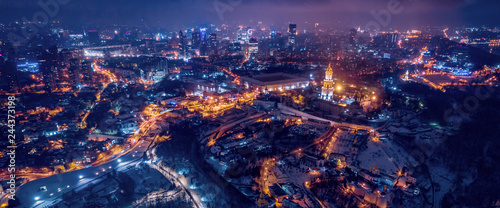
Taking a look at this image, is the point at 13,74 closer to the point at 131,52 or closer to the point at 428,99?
the point at 131,52

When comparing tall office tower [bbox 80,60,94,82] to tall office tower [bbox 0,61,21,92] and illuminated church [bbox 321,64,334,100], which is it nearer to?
tall office tower [bbox 0,61,21,92]

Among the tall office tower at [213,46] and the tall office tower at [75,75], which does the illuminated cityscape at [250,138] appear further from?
the tall office tower at [213,46]

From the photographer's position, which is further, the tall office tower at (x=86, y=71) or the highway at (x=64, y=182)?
the tall office tower at (x=86, y=71)

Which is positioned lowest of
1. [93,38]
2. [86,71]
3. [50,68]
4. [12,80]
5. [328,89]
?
[328,89]

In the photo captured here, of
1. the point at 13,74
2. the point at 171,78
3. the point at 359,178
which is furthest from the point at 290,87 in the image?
the point at 13,74

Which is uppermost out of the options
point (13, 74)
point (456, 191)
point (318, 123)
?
point (13, 74)

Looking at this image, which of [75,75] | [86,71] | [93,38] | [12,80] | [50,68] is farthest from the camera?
[93,38]

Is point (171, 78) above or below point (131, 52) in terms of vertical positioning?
below

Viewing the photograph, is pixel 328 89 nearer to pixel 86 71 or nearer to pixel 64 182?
pixel 64 182

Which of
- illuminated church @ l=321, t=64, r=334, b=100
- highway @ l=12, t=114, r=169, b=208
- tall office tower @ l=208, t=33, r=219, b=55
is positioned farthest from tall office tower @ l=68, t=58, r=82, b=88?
illuminated church @ l=321, t=64, r=334, b=100

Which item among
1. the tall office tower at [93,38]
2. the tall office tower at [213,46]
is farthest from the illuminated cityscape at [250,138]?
the tall office tower at [93,38]

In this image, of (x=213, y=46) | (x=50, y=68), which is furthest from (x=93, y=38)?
(x=50, y=68)
